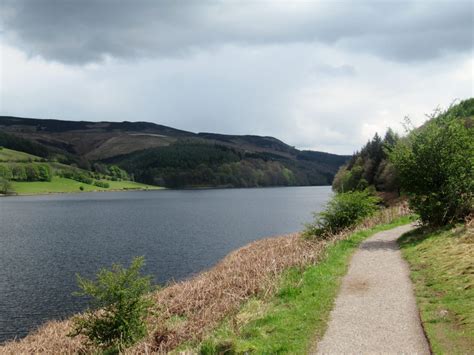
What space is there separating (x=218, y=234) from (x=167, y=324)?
47.3 m

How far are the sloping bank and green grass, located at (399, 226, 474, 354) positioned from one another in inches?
124

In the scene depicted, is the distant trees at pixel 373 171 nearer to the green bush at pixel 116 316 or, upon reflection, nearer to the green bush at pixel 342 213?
the green bush at pixel 342 213

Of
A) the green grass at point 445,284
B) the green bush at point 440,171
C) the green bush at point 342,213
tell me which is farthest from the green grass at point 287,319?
the green bush at point 342,213

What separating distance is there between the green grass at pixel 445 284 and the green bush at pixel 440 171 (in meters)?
2.03

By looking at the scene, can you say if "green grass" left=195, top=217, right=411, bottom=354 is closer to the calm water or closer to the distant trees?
the calm water

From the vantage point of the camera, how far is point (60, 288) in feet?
119

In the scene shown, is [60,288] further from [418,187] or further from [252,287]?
[418,187]

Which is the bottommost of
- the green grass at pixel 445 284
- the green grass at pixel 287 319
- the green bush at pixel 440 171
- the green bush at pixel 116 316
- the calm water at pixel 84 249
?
the calm water at pixel 84 249

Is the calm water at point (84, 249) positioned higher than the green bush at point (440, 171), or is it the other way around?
the green bush at point (440, 171)

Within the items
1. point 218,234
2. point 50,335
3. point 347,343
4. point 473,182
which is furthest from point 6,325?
point 218,234

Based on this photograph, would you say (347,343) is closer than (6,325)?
Yes

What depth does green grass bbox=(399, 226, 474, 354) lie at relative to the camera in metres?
11.5

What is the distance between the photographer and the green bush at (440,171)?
2638 cm

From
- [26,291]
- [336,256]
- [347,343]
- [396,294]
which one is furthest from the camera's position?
[26,291]
